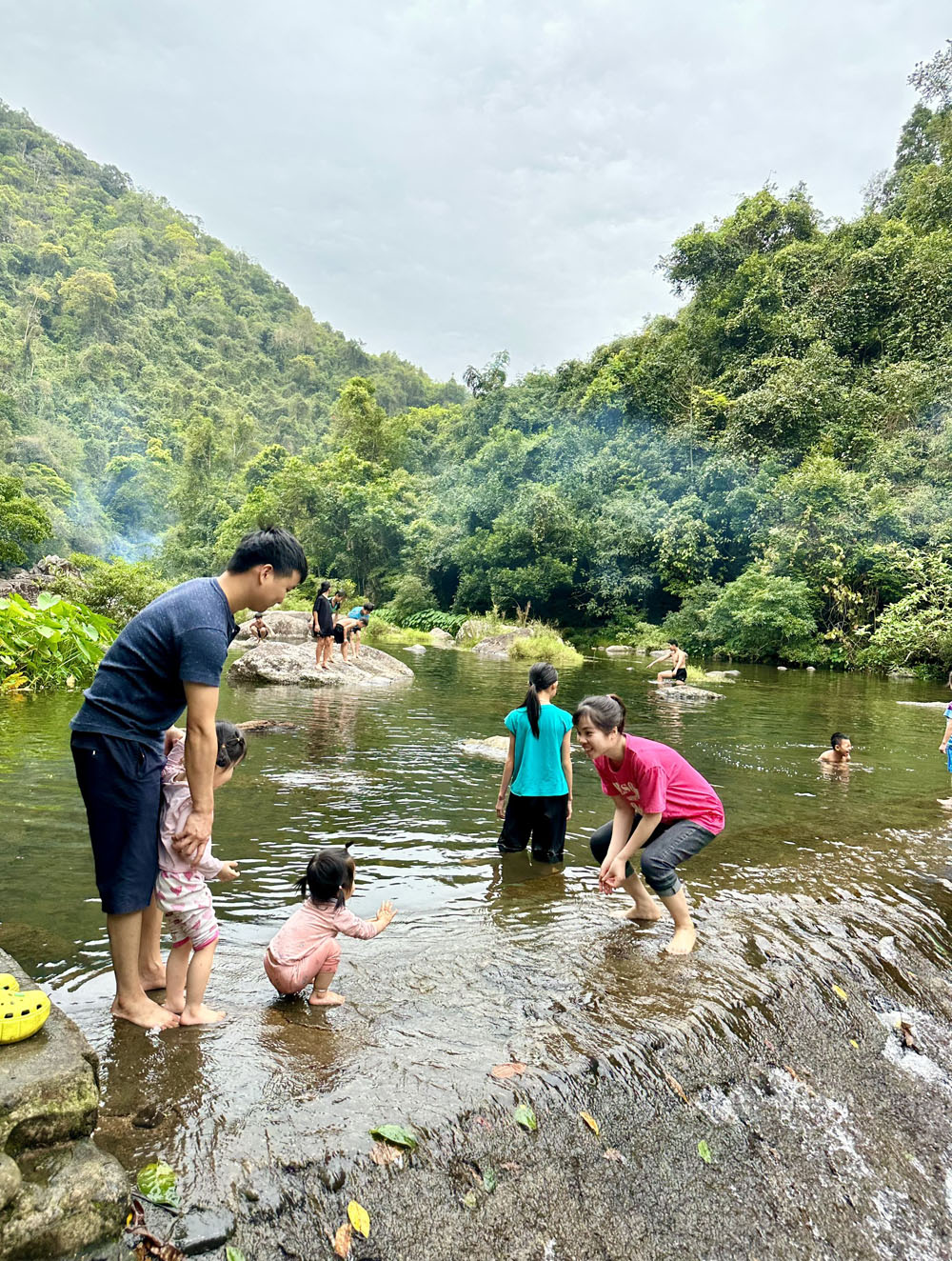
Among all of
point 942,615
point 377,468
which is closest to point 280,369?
point 377,468

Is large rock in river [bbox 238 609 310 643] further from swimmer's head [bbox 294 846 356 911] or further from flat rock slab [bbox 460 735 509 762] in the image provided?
swimmer's head [bbox 294 846 356 911]

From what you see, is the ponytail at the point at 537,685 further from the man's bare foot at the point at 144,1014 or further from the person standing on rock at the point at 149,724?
the man's bare foot at the point at 144,1014

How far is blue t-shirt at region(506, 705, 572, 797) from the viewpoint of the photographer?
5457 millimetres

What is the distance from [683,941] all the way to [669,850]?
492mm

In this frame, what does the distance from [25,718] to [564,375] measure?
4086 centimetres

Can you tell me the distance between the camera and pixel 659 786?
13.6ft

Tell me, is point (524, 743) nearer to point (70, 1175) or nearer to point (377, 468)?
point (70, 1175)

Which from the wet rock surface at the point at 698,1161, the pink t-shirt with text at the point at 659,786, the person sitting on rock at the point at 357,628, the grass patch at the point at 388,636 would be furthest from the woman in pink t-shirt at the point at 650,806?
the grass patch at the point at 388,636

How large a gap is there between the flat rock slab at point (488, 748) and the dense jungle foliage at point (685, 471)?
36.8ft

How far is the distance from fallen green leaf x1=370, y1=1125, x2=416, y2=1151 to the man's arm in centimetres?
116

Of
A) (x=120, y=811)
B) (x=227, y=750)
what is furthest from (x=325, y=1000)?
(x=120, y=811)

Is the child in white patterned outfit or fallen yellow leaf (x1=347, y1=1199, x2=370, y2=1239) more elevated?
the child in white patterned outfit


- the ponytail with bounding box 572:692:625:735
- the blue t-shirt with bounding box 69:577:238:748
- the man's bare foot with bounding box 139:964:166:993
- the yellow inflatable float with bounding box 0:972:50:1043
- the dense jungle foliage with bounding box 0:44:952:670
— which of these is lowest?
the man's bare foot with bounding box 139:964:166:993

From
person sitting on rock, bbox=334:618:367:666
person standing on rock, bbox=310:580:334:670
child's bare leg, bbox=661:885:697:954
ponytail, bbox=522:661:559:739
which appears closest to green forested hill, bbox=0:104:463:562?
person sitting on rock, bbox=334:618:367:666
